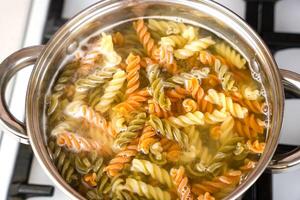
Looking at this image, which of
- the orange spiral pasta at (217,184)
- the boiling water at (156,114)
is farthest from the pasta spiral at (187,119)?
the orange spiral pasta at (217,184)

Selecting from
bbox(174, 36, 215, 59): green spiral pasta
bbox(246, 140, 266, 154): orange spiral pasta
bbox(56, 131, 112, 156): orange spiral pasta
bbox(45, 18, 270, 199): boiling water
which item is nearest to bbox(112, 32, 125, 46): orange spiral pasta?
bbox(45, 18, 270, 199): boiling water

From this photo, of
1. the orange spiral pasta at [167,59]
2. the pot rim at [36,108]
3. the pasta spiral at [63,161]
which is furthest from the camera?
the orange spiral pasta at [167,59]

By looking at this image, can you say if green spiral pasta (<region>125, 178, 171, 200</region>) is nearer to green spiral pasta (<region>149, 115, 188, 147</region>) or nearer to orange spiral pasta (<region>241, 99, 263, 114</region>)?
green spiral pasta (<region>149, 115, 188, 147</region>)

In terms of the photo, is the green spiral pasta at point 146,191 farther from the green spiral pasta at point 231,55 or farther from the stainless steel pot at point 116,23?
the green spiral pasta at point 231,55

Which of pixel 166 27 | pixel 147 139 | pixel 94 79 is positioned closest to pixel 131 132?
pixel 147 139

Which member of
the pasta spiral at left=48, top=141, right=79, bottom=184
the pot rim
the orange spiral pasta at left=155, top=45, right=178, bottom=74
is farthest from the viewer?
the orange spiral pasta at left=155, top=45, right=178, bottom=74

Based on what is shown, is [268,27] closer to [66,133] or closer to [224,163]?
[224,163]
